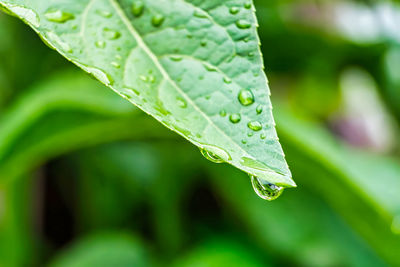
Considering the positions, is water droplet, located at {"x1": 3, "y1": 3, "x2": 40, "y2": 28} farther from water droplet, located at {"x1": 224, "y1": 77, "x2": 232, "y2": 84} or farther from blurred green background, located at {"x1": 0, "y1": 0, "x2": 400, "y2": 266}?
blurred green background, located at {"x1": 0, "y1": 0, "x2": 400, "y2": 266}

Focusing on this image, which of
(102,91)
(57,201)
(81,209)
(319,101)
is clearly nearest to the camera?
(102,91)

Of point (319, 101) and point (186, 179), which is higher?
point (186, 179)

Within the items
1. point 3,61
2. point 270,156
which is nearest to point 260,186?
point 270,156

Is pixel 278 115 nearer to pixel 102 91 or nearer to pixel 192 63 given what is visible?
pixel 102 91

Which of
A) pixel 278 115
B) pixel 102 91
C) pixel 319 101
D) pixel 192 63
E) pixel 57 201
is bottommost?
pixel 319 101

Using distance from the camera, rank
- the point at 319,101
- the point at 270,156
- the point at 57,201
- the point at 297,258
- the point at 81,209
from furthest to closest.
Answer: the point at 319,101
the point at 57,201
the point at 81,209
the point at 297,258
the point at 270,156

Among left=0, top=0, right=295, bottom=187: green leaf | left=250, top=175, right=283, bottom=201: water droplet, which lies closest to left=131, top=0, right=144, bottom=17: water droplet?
left=0, top=0, right=295, bottom=187: green leaf

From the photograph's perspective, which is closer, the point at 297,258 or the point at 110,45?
the point at 110,45

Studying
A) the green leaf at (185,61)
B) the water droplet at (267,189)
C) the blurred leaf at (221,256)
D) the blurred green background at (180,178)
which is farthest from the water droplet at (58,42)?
the blurred leaf at (221,256)
